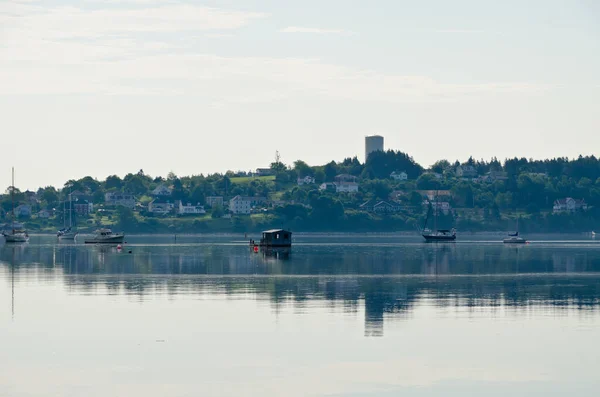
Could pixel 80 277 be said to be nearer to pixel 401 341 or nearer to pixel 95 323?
pixel 95 323

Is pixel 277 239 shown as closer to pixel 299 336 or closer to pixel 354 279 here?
pixel 354 279

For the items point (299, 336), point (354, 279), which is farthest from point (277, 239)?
point (299, 336)

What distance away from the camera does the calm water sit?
4322 cm

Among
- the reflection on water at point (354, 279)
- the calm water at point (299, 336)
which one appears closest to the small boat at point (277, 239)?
the reflection on water at point (354, 279)

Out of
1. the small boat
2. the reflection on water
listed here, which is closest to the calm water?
the reflection on water

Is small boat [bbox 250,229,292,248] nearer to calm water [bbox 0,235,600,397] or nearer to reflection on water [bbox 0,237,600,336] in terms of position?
reflection on water [bbox 0,237,600,336]

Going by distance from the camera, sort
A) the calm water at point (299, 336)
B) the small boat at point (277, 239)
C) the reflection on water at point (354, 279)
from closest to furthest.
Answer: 1. the calm water at point (299, 336)
2. the reflection on water at point (354, 279)
3. the small boat at point (277, 239)

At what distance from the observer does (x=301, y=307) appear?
6925cm

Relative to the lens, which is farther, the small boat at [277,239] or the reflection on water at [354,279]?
the small boat at [277,239]

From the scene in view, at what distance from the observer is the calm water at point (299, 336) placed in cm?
4322

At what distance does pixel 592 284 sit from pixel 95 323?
47529mm

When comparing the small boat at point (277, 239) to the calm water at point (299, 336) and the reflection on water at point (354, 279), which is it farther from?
the calm water at point (299, 336)

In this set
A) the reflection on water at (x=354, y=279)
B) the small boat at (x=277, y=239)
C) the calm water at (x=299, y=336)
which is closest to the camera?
the calm water at (x=299, y=336)

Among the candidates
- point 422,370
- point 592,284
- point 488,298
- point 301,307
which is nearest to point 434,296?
point 488,298
